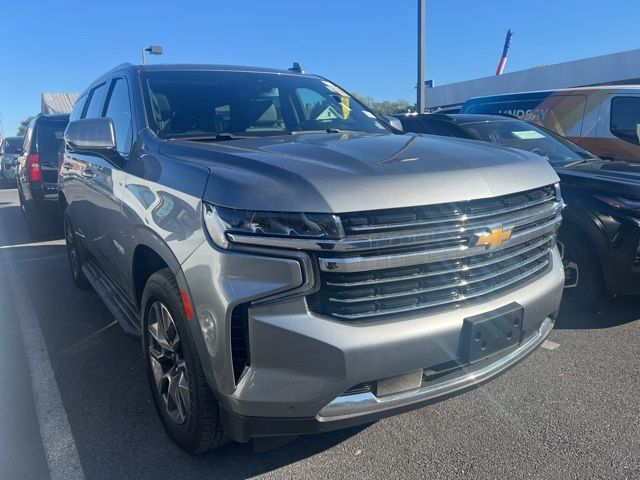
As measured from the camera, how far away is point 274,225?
2.11 meters

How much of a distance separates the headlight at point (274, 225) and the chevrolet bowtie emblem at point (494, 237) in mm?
643

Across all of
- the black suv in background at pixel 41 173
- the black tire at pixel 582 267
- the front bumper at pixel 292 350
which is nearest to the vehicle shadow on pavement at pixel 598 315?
the black tire at pixel 582 267

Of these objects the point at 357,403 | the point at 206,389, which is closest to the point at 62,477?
the point at 206,389

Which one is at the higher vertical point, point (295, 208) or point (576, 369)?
point (295, 208)

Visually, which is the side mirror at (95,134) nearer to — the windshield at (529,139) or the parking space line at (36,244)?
A: the windshield at (529,139)

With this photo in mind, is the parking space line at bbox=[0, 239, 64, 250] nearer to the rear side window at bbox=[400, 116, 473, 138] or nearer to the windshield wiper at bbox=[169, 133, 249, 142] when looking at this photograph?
the rear side window at bbox=[400, 116, 473, 138]

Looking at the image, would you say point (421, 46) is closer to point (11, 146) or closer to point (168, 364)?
point (168, 364)

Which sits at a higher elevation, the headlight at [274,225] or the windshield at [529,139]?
the headlight at [274,225]

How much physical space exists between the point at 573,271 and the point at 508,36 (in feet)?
168

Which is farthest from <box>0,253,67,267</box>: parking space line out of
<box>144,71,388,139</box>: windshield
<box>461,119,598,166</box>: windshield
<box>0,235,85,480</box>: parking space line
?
<box>461,119,598,166</box>: windshield

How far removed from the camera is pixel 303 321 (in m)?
2.07

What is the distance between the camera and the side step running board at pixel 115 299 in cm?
332

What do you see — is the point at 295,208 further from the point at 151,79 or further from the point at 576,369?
the point at 576,369

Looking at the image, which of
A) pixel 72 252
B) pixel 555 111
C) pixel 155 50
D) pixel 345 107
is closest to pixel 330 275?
pixel 345 107
